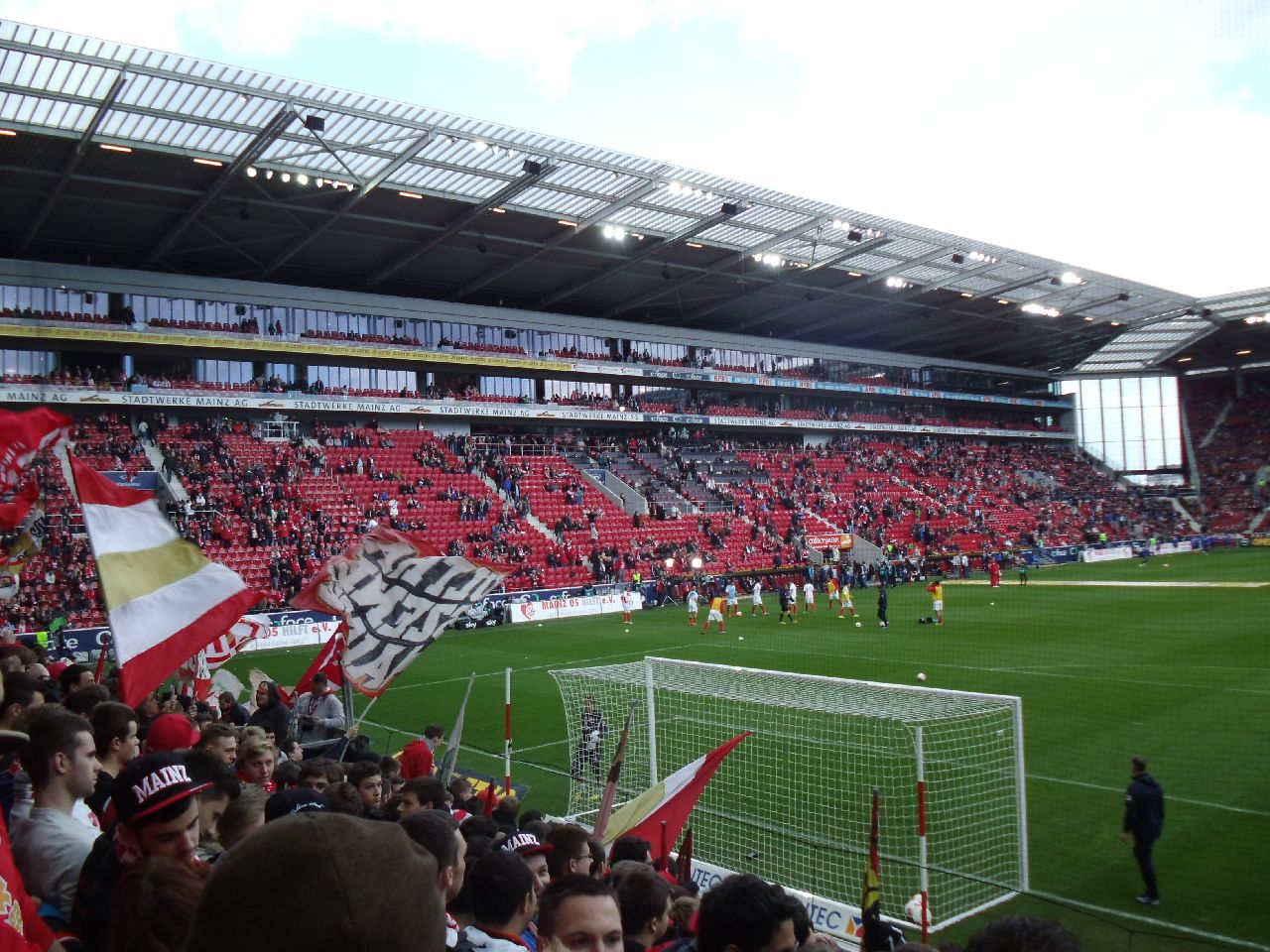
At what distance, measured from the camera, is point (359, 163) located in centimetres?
2953

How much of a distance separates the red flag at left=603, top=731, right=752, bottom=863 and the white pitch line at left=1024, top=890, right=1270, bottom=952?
3054 mm

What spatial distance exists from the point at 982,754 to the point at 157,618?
10385 mm

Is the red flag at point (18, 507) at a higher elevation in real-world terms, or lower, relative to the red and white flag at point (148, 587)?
higher

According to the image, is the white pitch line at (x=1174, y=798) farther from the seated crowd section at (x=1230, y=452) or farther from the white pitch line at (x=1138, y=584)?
the seated crowd section at (x=1230, y=452)

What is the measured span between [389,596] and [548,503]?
3258 centimetres

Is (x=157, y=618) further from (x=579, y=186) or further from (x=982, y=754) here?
(x=579, y=186)

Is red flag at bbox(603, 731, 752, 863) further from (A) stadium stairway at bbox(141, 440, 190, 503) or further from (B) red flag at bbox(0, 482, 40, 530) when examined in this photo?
(A) stadium stairway at bbox(141, 440, 190, 503)

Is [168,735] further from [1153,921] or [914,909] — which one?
[1153,921]

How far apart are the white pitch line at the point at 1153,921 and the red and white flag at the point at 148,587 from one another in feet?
23.7

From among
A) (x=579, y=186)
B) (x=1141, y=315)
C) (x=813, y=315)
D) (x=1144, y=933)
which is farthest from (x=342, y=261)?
(x=1141, y=315)

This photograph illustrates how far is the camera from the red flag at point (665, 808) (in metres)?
7.41

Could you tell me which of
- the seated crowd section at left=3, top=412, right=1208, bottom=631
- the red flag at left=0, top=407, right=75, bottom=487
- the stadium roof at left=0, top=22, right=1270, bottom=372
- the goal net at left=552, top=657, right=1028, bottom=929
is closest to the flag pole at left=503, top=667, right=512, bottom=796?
the goal net at left=552, top=657, right=1028, bottom=929

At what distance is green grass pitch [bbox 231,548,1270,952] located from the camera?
8641 millimetres

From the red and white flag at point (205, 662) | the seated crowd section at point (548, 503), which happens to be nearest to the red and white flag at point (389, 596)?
the red and white flag at point (205, 662)
